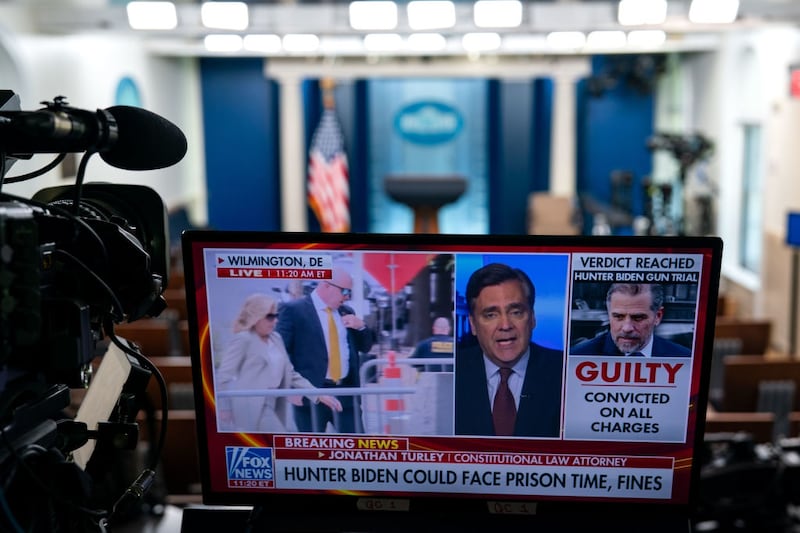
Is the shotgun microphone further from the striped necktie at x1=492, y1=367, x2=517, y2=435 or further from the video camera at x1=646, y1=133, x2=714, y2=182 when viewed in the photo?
the video camera at x1=646, y1=133, x2=714, y2=182

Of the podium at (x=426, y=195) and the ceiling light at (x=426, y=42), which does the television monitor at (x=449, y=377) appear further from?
the ceiling light at (x=426, y=42)

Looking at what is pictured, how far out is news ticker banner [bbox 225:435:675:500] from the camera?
158 centimetres

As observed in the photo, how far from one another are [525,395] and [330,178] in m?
11.6

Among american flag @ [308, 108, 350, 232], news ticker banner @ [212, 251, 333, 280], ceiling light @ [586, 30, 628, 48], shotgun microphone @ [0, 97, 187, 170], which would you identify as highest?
ceiling light @ [586, 30, 628, 48]

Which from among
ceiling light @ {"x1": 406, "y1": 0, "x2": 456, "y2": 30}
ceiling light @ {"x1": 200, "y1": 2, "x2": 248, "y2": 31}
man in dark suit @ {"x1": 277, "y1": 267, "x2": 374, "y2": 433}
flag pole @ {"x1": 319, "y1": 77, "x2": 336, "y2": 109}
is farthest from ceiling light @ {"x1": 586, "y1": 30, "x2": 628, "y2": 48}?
man in dark suit @ {"x1": 277, "y1": 267, "x2": 374, "y2": 433}

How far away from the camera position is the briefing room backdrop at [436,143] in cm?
1373


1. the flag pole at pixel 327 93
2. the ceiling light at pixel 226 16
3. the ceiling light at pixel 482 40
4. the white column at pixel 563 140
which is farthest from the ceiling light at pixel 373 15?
the white column at pixel 563 140

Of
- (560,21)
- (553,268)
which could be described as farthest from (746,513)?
(560,21)

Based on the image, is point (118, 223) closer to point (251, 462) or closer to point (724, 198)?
point (251, 462)

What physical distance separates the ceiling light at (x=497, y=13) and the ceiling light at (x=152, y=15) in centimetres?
216

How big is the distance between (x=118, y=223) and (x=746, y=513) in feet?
9.97

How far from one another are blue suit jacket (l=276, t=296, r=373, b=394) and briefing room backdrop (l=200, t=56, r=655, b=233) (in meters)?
12.3

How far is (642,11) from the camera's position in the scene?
6.51m

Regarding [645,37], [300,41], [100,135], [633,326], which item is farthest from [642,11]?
[100,135]
